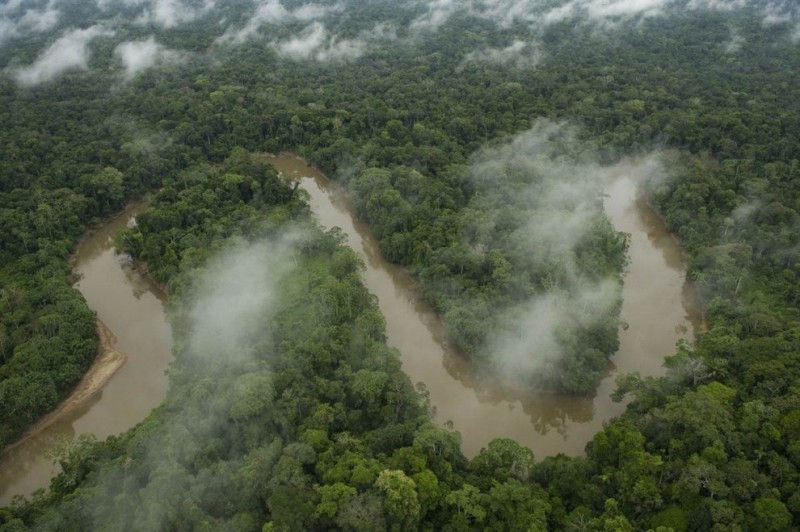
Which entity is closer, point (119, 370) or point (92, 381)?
point (92, 381)

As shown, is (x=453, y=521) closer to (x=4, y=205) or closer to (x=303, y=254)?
(x=303, y=254)

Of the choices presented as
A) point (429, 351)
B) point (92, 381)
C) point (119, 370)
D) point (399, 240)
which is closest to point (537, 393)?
point (429, 351)

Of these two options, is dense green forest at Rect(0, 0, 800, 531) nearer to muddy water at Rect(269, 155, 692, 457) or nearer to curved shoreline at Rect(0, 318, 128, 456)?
curved shoreline at Rect(0, 318, 128, 456)

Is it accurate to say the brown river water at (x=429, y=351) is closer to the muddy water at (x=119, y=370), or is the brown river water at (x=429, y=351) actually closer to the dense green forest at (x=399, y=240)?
the muddy water at (x=119, y=370)

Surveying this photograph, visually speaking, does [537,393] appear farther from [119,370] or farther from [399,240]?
[119,370]

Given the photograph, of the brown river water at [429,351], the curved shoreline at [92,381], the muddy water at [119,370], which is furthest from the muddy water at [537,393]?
the curved shoreline at [92,381]
